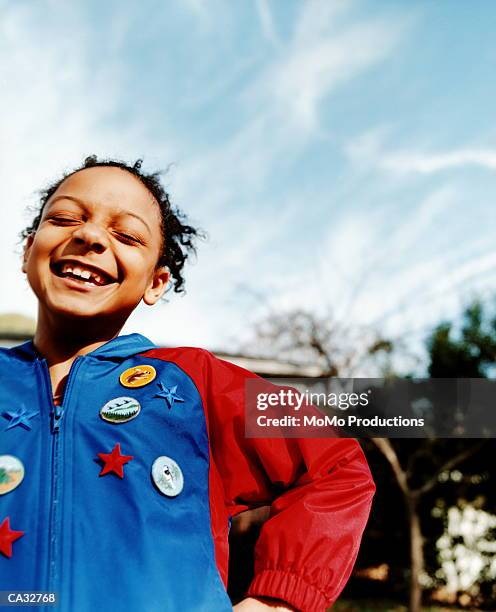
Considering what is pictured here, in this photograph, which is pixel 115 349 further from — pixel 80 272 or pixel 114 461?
pixel 114 461

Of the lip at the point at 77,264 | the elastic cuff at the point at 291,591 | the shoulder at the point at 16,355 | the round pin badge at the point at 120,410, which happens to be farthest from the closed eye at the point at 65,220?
the elastic cuff at the point at 291,591

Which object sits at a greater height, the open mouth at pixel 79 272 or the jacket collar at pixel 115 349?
the open mouth at pixel 79 272

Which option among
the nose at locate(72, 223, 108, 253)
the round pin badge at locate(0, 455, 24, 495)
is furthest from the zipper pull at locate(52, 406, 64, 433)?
the nose at locate(72, 223, 108, 253)

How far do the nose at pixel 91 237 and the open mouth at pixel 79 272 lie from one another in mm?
53

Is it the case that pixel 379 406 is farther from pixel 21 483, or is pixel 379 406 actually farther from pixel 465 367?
pixel 21 483

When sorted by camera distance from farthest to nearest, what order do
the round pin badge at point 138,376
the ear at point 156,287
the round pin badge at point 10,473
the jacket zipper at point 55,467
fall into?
the ear at point 156,287
the round pin badge at point 138,376
the round pin badge at point 10,473
the jacket zipper at point 55,467

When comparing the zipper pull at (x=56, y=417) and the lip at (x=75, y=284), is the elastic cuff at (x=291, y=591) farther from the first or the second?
the lip at (x=75, y=284)

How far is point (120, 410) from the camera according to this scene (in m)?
1.47

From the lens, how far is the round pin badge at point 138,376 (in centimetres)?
157

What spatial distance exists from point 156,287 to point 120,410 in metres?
0.54

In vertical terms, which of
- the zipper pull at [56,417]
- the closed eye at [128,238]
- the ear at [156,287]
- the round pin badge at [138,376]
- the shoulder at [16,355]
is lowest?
the zipper pull at [56,417]

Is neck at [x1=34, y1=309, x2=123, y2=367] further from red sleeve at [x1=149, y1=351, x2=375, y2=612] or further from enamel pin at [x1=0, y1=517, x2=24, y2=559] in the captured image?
enamel pin at [x1=0, y1=517, x2=24, y2=559]

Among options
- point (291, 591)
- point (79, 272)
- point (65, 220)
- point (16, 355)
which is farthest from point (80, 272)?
point (291, 591)

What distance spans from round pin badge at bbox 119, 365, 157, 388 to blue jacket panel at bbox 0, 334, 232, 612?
19 millimetres
